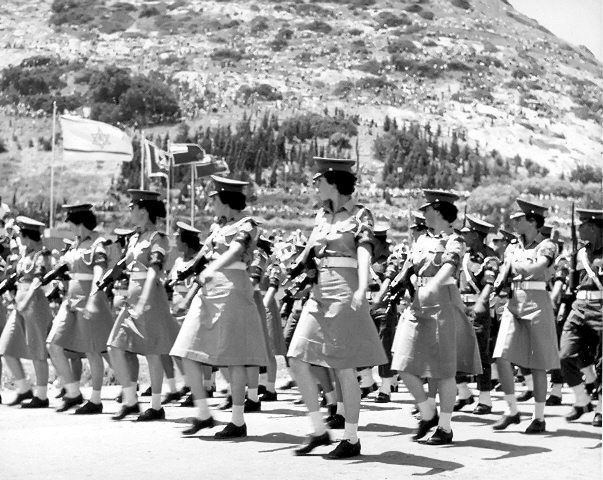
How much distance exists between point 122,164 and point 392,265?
6543cm

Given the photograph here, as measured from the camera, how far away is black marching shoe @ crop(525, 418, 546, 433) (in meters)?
9.73

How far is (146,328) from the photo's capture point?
10.5 meters

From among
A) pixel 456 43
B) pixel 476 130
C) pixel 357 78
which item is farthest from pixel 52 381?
pixel 456 43

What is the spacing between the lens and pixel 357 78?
114 m

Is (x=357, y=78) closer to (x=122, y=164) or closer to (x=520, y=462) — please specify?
(x=122, y=164)

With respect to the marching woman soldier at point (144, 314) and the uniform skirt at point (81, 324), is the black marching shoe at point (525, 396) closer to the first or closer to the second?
the marching woman soldier at point (144, 314)

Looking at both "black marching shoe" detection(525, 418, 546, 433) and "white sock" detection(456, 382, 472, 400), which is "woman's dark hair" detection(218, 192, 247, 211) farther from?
"white sock" detection(456, 382, 472, 400)

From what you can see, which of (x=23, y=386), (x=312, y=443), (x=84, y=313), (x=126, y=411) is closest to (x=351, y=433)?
(x=312, y=443)

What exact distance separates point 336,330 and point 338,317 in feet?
0.30

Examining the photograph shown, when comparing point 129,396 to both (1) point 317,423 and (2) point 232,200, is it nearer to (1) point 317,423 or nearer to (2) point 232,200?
(2) point 232,200

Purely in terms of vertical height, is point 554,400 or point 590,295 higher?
point 590,295

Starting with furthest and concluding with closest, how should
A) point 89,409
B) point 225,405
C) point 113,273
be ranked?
1. point 225,405
2. point 89,409
3. point 113,273

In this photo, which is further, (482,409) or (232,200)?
(482,409)

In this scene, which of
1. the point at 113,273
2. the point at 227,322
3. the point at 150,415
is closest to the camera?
the point at 227,322
